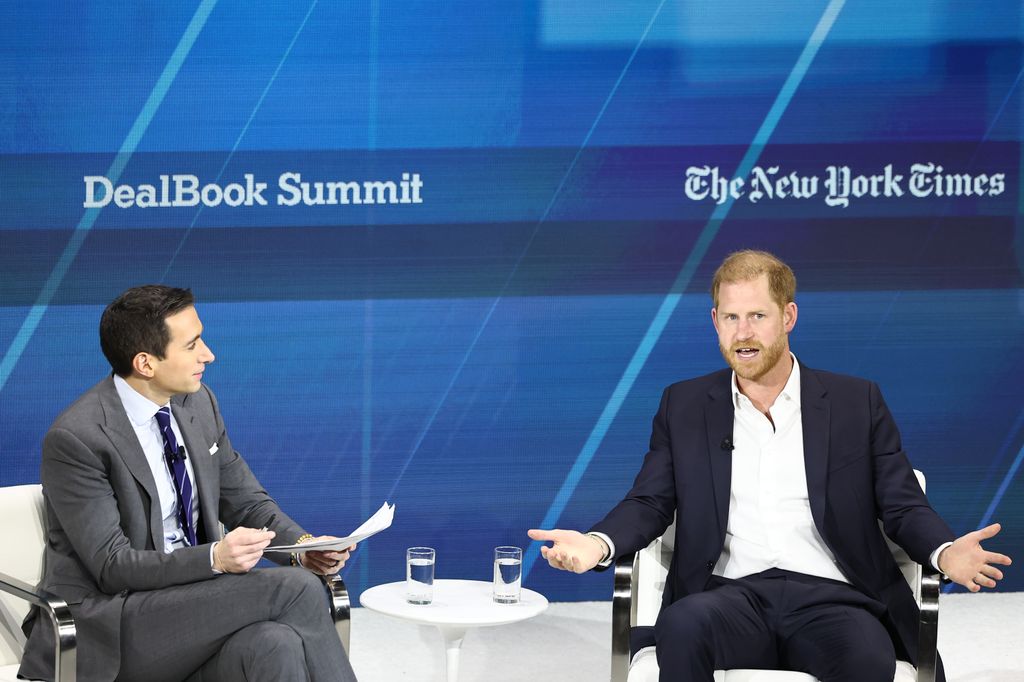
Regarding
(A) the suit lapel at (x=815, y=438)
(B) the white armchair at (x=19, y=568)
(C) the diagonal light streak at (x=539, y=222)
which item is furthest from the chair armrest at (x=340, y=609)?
(C) the diagonal light streak at (x=539, y=222)

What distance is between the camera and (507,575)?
140 inches

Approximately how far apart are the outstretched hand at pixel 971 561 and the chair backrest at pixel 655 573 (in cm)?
31

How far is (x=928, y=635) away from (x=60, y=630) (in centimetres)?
203

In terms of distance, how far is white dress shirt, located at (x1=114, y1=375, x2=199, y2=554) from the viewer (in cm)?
330

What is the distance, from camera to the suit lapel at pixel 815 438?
11.4ft

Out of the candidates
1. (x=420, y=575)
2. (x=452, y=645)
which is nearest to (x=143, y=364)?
(x=420, y=575)

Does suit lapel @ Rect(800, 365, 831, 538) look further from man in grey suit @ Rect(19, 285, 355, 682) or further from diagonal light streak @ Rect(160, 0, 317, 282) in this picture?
diagonal light streak @ Rect(160, 0, 317, 282)

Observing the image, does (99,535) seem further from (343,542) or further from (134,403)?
(343,542)

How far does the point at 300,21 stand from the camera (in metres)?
5.10

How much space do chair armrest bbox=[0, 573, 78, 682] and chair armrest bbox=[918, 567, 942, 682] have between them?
78.2 inches

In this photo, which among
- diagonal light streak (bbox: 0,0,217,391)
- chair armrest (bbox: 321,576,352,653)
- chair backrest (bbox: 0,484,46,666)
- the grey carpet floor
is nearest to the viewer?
chair backrest (bbox: 0,484,46,666)

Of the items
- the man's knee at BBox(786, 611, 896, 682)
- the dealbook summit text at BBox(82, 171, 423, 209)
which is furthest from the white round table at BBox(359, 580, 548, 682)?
the dealbook summit text at BBox(82, 171, 423, 209)

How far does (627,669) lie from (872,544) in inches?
29.7

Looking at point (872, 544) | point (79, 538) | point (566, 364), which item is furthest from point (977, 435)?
point (79, 538)
